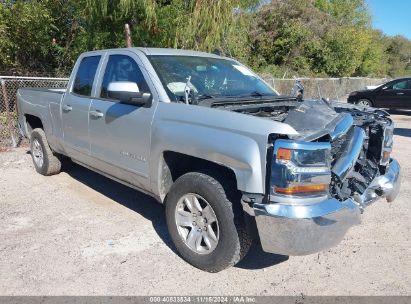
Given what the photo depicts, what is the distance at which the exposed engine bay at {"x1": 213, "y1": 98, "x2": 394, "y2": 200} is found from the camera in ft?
10.9

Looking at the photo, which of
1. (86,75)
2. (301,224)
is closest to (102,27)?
(86,75)

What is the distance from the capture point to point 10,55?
11930 mm

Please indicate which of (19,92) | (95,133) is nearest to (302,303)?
(95,133)

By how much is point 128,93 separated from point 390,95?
1555 cm

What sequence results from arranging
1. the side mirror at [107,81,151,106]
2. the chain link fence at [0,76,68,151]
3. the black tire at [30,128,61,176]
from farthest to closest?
the chain link fence at [0,76,68,151]
the black tire at [30,128,61,176]
the side mirror at [107,81,151,106]

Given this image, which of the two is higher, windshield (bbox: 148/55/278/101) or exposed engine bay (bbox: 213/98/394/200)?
windshield (bbox: 148/55/278/101)

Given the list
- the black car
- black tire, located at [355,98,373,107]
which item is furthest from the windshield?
black tire, located at [355,98,373,107]

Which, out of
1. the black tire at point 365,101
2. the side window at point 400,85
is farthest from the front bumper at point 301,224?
the black tire at point 365,101

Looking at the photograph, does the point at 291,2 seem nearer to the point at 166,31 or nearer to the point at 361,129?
the point at 166,31

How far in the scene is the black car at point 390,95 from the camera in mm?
16406

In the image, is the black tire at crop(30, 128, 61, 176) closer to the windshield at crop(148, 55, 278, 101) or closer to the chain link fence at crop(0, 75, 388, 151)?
the chain link fence at crop(0, 75, 388, 151)

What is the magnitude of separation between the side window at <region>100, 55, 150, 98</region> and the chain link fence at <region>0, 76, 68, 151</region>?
462cm

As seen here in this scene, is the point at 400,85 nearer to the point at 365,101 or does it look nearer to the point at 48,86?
the point at 365,101

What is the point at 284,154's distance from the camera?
9.70ft
